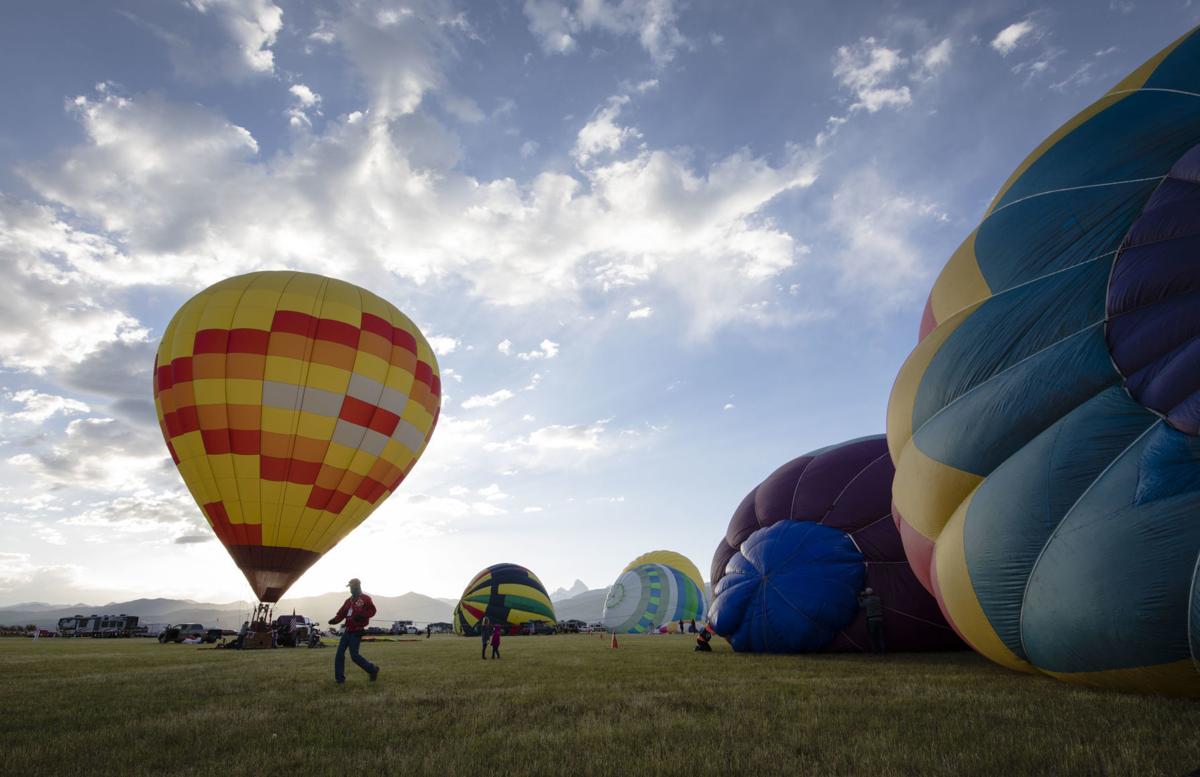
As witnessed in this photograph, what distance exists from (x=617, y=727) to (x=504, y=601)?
107 ft

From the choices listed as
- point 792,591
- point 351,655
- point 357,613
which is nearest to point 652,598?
point 792,591

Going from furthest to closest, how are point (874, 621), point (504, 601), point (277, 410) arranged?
point (504, 601) → point (277, 410) → point (874, 621)

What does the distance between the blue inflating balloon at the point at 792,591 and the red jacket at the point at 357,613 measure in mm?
5868

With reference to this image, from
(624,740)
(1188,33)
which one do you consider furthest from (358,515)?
(1188,33)

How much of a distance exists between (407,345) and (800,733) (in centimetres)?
1416

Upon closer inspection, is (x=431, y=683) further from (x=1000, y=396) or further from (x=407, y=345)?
(x=407, y=345)

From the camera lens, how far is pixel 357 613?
802 centimetres

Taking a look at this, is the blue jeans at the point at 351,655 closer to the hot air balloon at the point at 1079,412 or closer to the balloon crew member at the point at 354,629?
the balloon crew member at the point at 354,629

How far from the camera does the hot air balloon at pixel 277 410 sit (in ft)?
45.9

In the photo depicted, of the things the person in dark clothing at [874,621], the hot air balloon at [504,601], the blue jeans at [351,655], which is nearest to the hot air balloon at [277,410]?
the blue jeans at [351,655]

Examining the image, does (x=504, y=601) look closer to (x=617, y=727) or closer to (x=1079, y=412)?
(x=617, y=727)

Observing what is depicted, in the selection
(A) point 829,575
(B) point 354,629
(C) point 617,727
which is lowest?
(C) point 617,727

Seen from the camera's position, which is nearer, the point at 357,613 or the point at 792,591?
the point at 357,613

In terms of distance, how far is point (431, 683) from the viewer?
272 inches
